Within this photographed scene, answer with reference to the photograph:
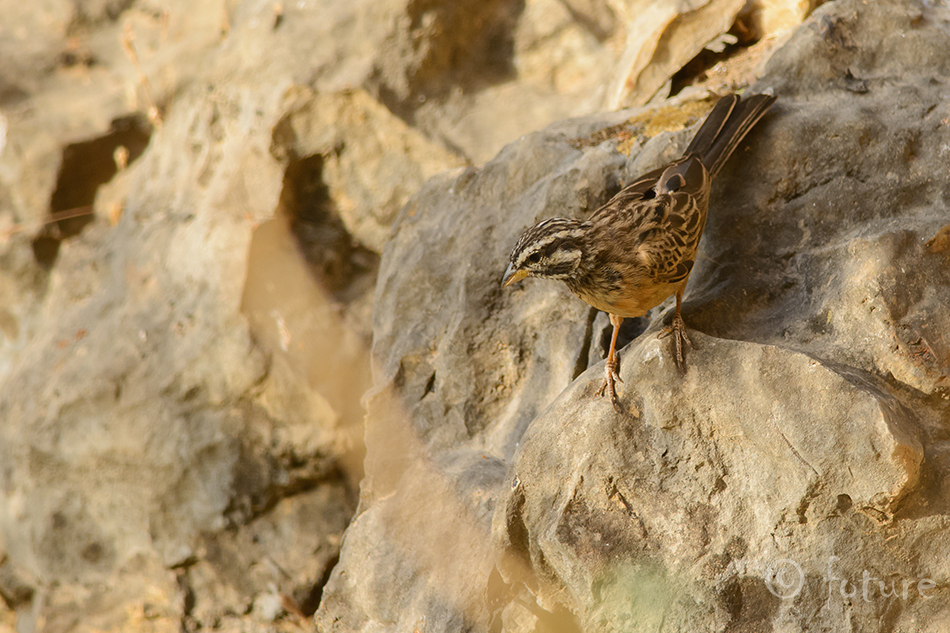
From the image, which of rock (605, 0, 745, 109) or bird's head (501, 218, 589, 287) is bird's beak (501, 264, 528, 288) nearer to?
bird's head (501, 218, 589, 287)

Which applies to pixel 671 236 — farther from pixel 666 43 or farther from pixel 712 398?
pixel 666 43

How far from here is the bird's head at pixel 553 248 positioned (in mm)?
3775

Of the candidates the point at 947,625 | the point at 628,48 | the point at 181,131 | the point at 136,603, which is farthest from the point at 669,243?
the point at 181,131

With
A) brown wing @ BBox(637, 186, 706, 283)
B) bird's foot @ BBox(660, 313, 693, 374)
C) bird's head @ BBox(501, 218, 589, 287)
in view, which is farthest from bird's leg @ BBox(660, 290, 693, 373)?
bird's head @ BBox(501, 218, 589, 287)

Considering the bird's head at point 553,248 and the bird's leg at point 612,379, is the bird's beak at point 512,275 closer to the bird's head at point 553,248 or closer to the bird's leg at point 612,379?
the bird's head at point 553,248

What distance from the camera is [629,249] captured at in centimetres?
380

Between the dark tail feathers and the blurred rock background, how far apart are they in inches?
6.5

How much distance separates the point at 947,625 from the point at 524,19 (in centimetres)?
631

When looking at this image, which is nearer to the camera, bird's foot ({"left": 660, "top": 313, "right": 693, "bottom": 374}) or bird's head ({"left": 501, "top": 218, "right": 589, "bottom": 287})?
bird's foot ({"left": 660, "top": 313, "right": 693, "bottom": 374})

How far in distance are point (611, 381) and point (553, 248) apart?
0.74 metres

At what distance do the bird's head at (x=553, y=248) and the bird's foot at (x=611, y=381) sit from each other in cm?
53

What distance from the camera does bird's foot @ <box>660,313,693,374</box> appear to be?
3.49 meters

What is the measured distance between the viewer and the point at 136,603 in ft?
22.2

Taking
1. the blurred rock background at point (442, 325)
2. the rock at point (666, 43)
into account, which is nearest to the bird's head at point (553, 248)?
the blurred rock background at point (442, 325)
